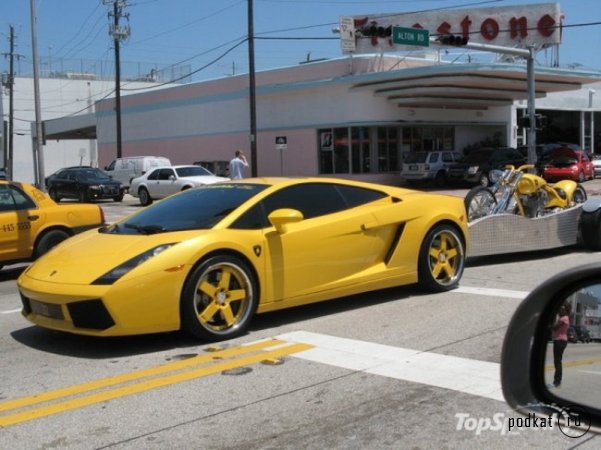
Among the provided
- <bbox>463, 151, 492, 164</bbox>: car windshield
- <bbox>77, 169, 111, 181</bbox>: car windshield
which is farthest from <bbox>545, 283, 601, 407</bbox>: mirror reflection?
<bbox>463, 151, 492, 164</bbox>: car windshield

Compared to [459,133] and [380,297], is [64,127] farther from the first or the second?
[380,297]

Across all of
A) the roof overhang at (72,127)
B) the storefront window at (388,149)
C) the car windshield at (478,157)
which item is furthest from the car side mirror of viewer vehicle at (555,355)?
the roof overhang at (72,127)

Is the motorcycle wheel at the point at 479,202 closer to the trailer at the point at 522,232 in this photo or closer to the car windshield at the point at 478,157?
the trailer at the point at 522,232

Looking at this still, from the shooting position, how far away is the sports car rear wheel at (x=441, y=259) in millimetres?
7730

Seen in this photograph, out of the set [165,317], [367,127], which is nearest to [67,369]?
[165,317]

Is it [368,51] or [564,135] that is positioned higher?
[368,51]

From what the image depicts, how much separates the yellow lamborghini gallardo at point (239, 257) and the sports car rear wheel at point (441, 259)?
1 cm

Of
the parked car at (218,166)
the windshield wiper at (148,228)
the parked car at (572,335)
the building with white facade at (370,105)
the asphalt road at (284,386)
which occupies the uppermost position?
the building with white facade at (370,105)

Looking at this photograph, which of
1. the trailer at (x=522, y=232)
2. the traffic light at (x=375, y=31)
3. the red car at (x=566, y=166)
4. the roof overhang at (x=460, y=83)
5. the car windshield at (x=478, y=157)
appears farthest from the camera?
the red car at (x=566, y=166)

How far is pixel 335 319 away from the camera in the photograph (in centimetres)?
685

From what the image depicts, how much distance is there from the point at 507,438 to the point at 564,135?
166ft

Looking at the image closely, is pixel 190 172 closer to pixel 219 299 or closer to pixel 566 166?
pixel 566 166

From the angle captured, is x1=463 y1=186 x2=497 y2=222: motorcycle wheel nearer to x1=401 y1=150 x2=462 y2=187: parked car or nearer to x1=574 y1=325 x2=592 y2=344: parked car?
x1=574 y1=325 x2=592 y2=344: parked car

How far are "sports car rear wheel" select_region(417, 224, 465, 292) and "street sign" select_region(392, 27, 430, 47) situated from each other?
16526 mm
